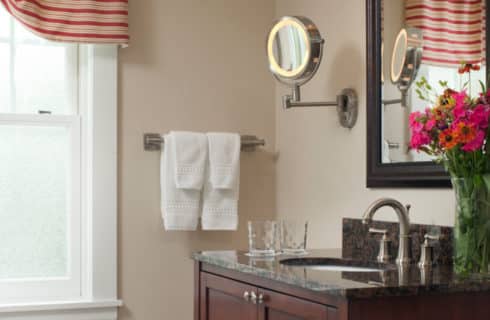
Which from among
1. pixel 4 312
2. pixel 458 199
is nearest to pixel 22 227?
pixel 4 312

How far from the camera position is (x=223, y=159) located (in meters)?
2.89

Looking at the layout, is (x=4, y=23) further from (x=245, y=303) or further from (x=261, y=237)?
(x=245, y=303)

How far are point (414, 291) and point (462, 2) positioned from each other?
0.83 metres

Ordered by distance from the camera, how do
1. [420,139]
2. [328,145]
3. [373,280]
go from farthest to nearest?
[328,145] → [420,139] → [373,280]

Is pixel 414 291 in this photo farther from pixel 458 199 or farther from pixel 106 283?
pixel 106 283

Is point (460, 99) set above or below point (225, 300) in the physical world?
above

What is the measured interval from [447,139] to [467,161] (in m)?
0.08

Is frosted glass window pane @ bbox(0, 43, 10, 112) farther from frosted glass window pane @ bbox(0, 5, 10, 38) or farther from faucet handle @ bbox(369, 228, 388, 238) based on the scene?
faucet handle @ bbox(369, 228, 388, 238)

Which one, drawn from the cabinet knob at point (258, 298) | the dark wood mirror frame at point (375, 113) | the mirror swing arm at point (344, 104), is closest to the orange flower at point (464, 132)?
the dark wood mirror frame at point (375, 113)

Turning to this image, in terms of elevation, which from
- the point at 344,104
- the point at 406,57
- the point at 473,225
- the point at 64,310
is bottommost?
the point at 64,310

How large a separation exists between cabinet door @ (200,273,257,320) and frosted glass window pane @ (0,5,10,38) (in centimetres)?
117

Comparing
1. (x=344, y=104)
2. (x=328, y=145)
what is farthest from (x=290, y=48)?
(x=328, y=145)

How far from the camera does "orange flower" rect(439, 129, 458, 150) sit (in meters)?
1.84

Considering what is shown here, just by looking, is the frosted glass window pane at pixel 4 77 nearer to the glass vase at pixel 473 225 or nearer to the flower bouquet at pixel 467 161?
the flower bouquet at pixel 467 161
